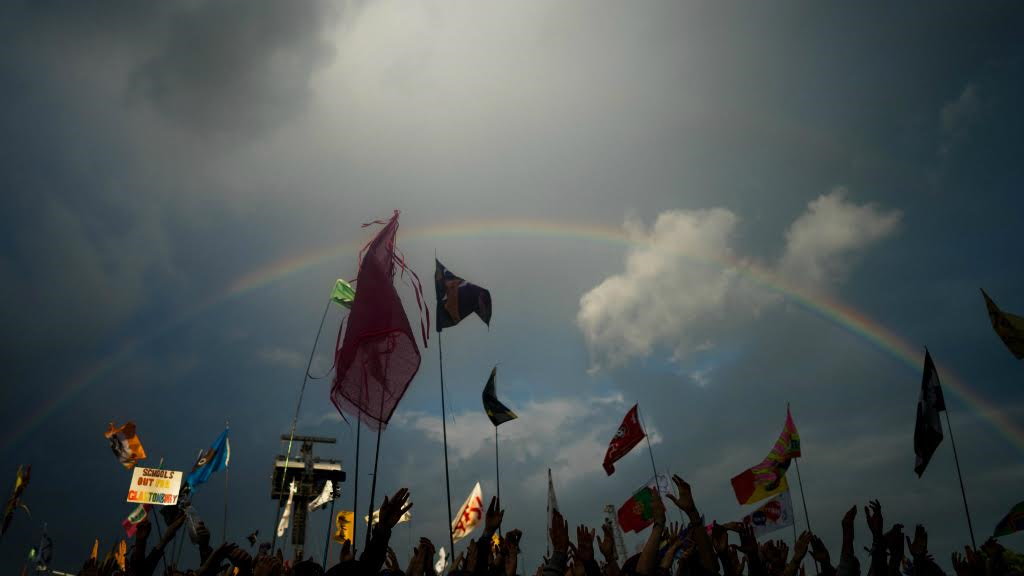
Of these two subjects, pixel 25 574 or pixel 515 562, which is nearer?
pixel 515 562

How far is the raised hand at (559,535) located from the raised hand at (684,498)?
1.00 metres

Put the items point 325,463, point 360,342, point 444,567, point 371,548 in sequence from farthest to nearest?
1. point 325,463
2. point 444,567
3. point 360,342
4. point 371,548

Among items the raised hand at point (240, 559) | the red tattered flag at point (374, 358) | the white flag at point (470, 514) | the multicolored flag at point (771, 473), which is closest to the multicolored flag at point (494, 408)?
the white flag at point (470, 514)

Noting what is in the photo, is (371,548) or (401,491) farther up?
(401,491)

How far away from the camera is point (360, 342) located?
27.0ft

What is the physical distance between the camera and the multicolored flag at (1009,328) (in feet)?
44.8

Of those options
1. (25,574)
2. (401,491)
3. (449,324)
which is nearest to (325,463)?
(25,574)

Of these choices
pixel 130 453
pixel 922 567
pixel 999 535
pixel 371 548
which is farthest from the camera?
pixel 130 453

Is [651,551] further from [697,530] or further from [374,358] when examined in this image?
[374,358]

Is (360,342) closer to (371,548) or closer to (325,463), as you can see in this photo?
(371,548)

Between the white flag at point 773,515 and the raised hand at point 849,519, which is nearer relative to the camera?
the raised hand at point 849,519

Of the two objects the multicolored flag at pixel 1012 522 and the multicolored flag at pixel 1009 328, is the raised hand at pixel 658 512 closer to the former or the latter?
the multicolored flag at pixel 1009 328

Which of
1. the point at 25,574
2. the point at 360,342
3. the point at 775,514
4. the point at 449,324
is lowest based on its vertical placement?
the point at 25,574

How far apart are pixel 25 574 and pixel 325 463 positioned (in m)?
34.2
